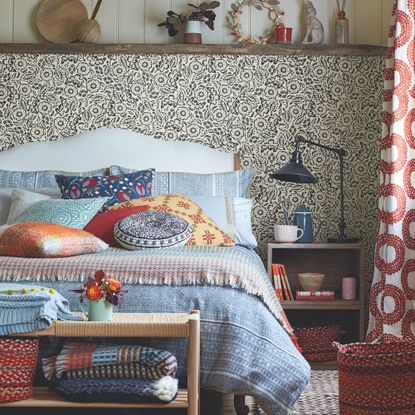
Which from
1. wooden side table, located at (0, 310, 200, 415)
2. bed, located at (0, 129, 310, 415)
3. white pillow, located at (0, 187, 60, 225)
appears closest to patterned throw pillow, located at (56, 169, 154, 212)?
white pillow, located at (0, 187, 60, 225)

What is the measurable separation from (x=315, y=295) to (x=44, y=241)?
1.83 m

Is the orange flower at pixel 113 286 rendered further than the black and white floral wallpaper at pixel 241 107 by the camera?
No

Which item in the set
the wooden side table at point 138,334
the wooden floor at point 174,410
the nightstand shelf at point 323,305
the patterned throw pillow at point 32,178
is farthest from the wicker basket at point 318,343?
the wooden side table at point 138,334

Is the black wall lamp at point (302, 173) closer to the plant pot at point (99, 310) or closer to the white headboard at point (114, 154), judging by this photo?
the white headboard at point (114, 154)

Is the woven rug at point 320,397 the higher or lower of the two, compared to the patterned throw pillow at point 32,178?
lower

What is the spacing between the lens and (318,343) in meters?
4.52

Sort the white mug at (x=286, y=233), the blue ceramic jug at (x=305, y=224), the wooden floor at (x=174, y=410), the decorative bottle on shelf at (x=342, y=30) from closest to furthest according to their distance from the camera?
the wooden floor at (x=174, y=410) < the white mug at (x=286, y=233) < the blue ceramic jug at (x=305, y=224) < the decorative bottle on shelf at (x=342, y=30)

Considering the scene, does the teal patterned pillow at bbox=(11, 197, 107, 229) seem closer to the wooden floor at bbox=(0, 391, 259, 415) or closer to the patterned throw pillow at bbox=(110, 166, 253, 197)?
the patterned throw pillow at bbox=(110, 166, 253, 197)

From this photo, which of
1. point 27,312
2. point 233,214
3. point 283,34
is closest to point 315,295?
point 233,214

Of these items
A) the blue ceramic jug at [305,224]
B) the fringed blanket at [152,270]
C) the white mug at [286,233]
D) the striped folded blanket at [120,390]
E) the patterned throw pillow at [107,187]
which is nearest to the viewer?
the striped folded blanket at [120,390]

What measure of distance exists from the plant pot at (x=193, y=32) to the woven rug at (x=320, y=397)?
2.06 metres

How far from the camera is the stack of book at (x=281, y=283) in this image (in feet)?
15.0

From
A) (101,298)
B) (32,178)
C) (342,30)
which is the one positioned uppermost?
(342,30)

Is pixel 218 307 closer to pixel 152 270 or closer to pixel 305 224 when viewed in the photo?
pixel 152 270
